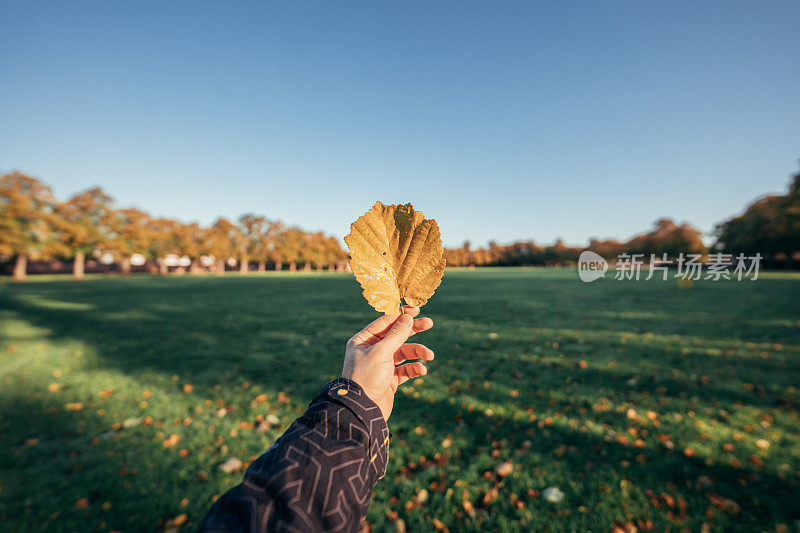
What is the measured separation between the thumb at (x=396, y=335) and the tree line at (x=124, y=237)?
52.3 m

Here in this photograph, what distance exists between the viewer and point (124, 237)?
50312mm

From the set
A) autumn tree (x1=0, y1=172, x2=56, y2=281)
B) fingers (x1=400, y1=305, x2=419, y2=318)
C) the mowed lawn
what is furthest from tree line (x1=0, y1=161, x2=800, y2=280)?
fingers (x1=400, y1=305, x2=419, y2=318)

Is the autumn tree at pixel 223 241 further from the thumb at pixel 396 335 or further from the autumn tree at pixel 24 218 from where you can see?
the thumb at pixel 396 335

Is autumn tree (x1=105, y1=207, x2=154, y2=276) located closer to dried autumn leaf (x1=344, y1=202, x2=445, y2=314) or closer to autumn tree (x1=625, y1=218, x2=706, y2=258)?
dried autumn leaf (x1=344, y1=202, x2=445, y2=314)

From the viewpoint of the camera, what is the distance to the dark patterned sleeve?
1082 mm

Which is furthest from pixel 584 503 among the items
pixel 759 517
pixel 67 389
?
pixel 67 389

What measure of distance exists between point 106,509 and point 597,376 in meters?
6.75

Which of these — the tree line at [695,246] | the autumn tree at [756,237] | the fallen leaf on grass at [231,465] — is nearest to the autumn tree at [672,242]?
the tree line at [695,246]

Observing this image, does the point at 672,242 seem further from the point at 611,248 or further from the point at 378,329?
the point at 378,329

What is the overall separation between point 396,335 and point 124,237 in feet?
215

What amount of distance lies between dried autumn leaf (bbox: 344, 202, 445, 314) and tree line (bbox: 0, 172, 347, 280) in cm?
5226

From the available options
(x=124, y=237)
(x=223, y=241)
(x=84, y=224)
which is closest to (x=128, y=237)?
(x=124, y=237)

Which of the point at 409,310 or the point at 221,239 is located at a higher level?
the point at 221,239

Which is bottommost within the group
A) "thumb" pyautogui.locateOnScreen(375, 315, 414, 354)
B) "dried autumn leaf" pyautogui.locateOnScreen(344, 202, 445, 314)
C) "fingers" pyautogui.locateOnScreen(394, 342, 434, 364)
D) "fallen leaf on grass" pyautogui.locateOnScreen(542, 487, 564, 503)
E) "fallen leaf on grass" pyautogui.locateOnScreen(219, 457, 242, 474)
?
"fallen leaf on grass" pyautogui.locateOnScreen(219, 457, 242, 474)
